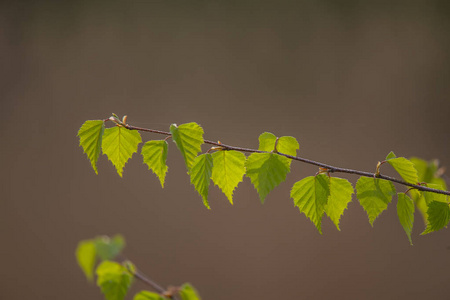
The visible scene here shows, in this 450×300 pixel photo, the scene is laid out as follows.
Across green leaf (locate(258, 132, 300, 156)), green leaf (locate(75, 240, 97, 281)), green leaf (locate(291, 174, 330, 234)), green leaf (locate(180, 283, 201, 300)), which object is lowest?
green leaf (locate(180, 283, 201, 300))

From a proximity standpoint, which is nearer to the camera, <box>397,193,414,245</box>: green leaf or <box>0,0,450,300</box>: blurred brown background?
<box>397,193,414,245</box>: green leaf

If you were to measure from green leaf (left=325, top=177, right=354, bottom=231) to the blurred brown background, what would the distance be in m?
1.89

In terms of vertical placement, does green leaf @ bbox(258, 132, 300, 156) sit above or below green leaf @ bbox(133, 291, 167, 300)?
above

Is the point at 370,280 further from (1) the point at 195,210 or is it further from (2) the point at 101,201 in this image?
(2) the point at 101,201

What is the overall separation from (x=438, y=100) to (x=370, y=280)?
108cm

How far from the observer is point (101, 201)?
2273mm

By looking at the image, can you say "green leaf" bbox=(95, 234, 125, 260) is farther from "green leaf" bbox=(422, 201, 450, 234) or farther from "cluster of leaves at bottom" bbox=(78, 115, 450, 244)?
"green leaf" bbox=(422, 201, 450, 234)

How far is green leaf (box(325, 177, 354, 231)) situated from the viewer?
A: 1.18 feet

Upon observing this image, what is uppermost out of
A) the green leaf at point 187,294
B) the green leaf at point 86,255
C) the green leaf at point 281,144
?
the green leaf at point 281,144

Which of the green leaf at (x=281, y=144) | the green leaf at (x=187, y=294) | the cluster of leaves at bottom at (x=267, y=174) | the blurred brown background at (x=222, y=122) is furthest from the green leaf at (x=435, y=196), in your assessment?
the blurred brown background at (x=222, y=122)

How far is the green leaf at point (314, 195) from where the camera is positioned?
0.35 m

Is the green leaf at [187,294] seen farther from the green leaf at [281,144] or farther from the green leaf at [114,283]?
the green leaf at [281,144]

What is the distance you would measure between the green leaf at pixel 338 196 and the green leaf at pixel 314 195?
1 cm

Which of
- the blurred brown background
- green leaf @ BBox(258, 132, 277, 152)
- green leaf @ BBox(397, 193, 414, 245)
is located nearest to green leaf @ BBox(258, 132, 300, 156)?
green leaf @ BBox(258, 132, 277, 152)
